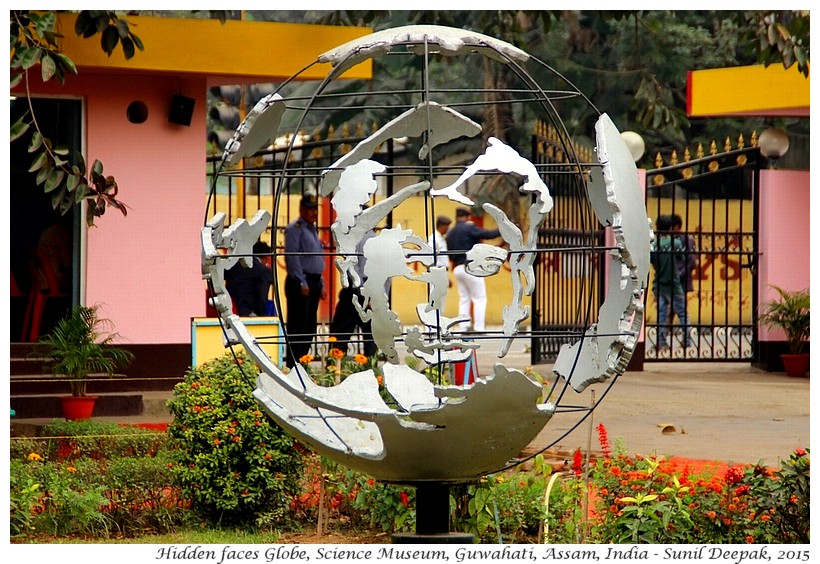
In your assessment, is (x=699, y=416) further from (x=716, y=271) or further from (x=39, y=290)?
(x=716, y=271)

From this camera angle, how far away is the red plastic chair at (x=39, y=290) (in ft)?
40.5

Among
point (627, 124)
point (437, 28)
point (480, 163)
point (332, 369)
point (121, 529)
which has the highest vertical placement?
point (627, 124)

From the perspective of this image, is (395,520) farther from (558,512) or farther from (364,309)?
(364,309)

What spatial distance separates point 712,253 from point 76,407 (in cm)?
771

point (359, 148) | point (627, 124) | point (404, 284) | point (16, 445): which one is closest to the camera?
point (359, 148)

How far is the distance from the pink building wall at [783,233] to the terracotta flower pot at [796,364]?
46 cm

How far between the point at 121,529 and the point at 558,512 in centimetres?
224

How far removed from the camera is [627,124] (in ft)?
79.4

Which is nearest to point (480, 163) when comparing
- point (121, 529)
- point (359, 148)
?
point (359, 148)

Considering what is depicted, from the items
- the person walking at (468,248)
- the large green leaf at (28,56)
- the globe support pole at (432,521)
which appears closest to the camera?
the globe support pole at (432,521)

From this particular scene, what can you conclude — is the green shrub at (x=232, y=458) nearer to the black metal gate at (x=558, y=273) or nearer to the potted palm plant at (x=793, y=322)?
the black metal gate at (x=558, y=273)

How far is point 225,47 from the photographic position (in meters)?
11.1

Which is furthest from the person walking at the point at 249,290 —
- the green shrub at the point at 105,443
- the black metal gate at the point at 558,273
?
the green shrub at the point at 105,443

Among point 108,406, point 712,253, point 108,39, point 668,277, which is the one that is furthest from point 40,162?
point 668,277
